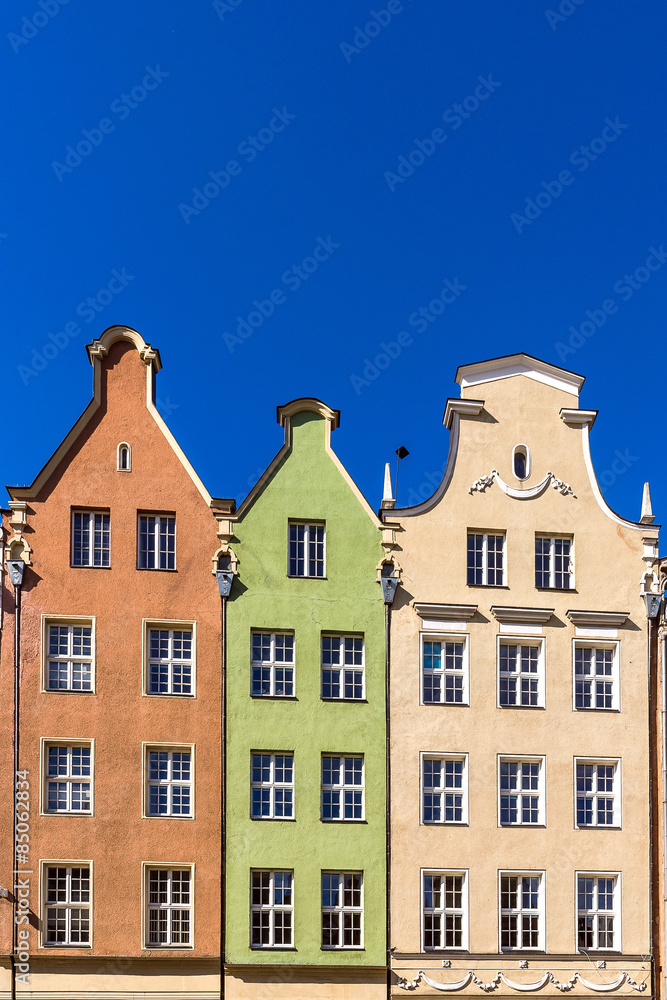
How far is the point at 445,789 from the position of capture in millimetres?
45250

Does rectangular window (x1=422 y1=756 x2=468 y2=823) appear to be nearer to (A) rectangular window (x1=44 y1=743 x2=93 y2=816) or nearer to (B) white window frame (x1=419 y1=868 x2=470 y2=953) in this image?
(B) white window frame (x1=419 y1=868 x2=470 y2=953)

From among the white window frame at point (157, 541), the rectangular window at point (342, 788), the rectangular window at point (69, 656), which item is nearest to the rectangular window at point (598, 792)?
the rectangular window at point (342, 788)

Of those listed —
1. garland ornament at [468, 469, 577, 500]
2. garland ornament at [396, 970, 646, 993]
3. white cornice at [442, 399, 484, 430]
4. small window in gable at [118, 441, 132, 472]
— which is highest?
white cornice at [442, 399, 484, 430]

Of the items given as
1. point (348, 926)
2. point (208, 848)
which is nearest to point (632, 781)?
point (348, 926)

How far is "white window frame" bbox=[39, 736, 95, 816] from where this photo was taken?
43.0 meters

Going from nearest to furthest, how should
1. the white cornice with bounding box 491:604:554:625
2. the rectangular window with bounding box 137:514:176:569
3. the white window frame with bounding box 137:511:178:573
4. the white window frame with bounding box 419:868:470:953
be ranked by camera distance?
1. the white window frame with bounding box 419:868:470:953
2. the white window frame with bounding box 137:511:178:573
3. the rectangular window with bounding box 137:514:176:569
4. the white cornice with bounding box 491:604:554:625

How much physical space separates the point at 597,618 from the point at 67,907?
1976cm

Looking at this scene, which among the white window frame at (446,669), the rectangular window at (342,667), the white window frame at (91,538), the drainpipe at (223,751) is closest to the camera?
the drainpipe at (223,751)

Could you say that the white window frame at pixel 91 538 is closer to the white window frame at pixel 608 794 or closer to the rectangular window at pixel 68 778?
the rectangular window at pixel 68 778

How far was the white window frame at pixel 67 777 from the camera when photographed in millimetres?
42969

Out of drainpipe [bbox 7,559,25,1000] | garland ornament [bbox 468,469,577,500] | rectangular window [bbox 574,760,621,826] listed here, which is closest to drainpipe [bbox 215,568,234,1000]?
drainpipe [bbox 7,559,25,1000]

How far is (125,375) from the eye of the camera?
4659 cm

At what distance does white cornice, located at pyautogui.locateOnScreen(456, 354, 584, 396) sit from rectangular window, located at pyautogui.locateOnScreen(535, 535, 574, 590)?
18.5 ft

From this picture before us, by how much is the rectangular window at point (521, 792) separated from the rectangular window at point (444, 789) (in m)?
1.23
